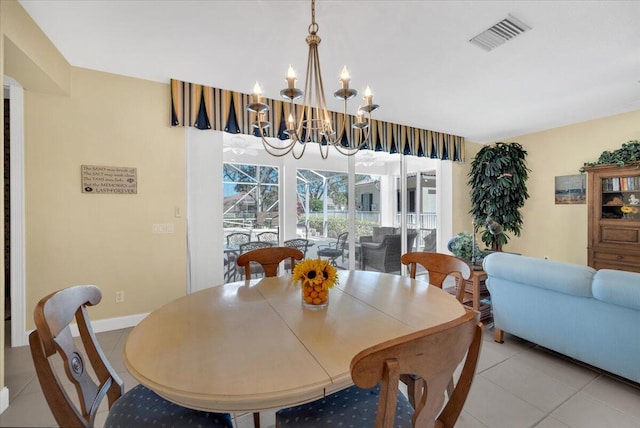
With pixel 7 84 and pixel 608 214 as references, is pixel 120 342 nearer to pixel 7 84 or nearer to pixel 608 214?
pixel 7 84

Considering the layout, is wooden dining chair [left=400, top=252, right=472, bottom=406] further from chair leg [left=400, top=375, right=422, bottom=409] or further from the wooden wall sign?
the wooden wall sign

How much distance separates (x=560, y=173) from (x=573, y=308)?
11.4ft

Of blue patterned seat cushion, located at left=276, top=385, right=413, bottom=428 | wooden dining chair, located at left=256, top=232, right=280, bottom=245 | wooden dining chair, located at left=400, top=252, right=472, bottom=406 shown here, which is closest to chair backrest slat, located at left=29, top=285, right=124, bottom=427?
blue patterned seat cushion, located at left=276, top=385, right=413, bottom=428

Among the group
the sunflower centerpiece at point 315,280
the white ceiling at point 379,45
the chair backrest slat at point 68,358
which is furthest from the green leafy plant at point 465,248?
the chair backrest slat at point 68,358

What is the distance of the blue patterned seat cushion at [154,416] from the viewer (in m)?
1.05

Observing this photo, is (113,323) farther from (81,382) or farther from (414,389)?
(414,389)

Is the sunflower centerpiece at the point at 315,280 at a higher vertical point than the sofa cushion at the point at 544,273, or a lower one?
higher

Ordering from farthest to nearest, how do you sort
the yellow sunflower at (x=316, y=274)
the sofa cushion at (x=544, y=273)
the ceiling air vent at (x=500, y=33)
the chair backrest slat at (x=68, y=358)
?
the ceiling air vent at (x=500, y=33), the sofa cushion at (x=544, y=273), the yellow sunflower at (x=316, y=274), the chair backrest slat at (x=68, y=358)

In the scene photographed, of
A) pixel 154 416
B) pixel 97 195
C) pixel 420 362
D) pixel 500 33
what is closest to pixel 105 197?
pixel 97 195

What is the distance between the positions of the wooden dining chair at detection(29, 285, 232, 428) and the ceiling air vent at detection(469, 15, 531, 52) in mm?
2989

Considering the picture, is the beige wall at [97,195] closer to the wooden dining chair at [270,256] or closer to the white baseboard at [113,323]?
the white baseboard at [113,323]

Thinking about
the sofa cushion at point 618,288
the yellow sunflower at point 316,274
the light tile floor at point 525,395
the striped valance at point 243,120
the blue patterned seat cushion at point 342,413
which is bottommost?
the light tile floor at point 525,395

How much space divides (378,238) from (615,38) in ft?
11.2

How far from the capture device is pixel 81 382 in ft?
3.34
